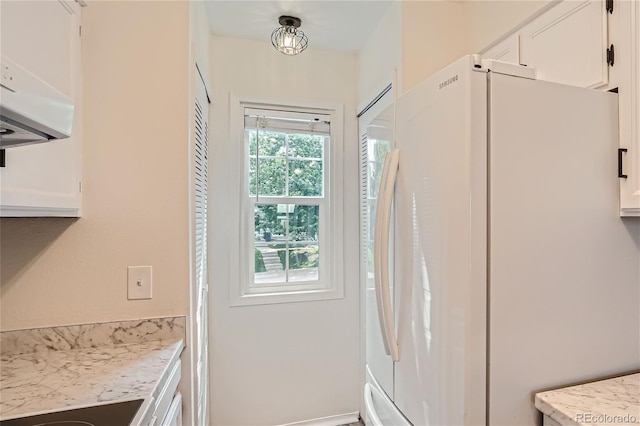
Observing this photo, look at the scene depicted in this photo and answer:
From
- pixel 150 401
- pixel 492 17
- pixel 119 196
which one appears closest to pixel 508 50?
pixel 492 17

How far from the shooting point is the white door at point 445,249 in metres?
0.92

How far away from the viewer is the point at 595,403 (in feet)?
3.15

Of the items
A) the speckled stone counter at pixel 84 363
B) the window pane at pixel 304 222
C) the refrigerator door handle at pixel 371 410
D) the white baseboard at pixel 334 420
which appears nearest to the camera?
the speckled stone counter at pixel 84 363

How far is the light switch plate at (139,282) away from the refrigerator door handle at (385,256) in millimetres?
903

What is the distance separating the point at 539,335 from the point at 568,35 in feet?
3.75

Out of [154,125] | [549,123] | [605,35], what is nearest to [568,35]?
[605,35]

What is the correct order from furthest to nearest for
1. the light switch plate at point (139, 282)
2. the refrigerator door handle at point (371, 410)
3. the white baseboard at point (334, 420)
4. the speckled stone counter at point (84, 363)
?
the white baseboard at point (334, 420)
the refrigerator door handle at point (371, 410)
the light switch plate at point (139, 282)
the speckled stone counter at point (84, 363)

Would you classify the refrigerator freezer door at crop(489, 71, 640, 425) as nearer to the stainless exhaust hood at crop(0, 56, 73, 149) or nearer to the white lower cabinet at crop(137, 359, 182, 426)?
the white lower cabinet at crop(137, 359, 182, 426)

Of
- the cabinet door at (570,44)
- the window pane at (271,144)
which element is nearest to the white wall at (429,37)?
the cabinet door at (570,44)

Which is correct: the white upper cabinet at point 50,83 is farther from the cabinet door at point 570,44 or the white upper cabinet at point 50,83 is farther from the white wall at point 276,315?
the cabinet door at point 570,44

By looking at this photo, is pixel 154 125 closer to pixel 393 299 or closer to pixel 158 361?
pixel 158 361

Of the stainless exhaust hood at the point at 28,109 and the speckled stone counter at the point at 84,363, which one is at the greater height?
the stainless exhaust hood at the point at 28,109

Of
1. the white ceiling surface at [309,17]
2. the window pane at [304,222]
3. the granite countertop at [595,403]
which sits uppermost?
the white ceiling surface at [309,17]

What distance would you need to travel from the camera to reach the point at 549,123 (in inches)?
40.3
